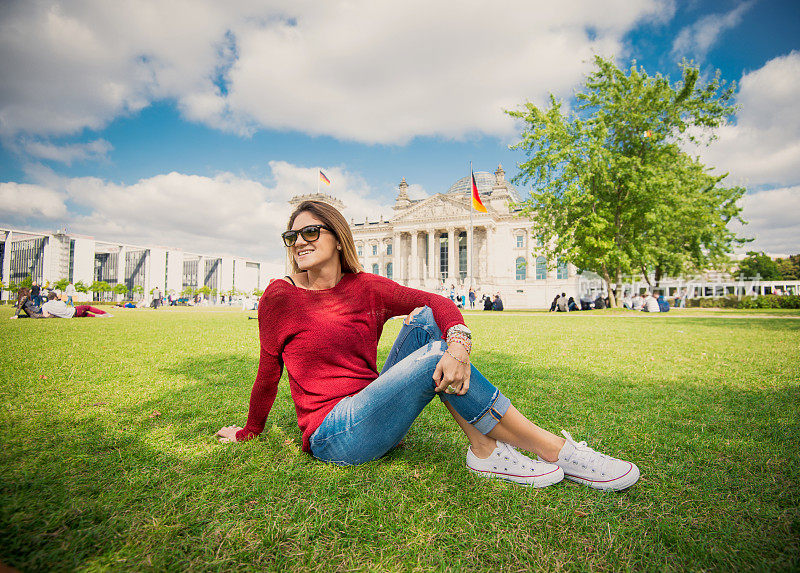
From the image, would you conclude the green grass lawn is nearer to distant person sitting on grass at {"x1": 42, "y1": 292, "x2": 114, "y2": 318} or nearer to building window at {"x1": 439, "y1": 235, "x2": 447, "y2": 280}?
distant person sitting on grass at {"x1": 42, "y1": 292, "x2": 114, "y2": 318}

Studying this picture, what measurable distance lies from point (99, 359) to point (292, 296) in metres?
5.09

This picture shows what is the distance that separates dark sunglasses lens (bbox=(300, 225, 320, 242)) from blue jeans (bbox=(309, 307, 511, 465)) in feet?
2.99

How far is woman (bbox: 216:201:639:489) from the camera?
1.82m

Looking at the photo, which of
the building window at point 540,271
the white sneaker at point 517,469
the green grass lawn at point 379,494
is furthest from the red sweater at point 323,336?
the building window at point 540,271

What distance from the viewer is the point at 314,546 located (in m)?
1.47

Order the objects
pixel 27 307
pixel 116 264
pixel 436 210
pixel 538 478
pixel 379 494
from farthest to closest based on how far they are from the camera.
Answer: pixel 116 264 → pixel 436 210 → pixel 27 307 → pixel 538 478 → pixel 379 494

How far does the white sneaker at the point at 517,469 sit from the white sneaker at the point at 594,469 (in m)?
0.07

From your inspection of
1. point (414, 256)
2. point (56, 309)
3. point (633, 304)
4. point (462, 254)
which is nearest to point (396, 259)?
point (414, 256)

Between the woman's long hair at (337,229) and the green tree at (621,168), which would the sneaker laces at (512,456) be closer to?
the woman's long hair at (337,229)

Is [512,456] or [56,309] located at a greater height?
[56,309]

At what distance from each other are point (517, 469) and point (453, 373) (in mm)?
713

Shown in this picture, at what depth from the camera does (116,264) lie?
84.6 meters

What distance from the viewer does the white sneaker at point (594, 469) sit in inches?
75.6

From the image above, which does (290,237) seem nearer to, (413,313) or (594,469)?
(413,313)
